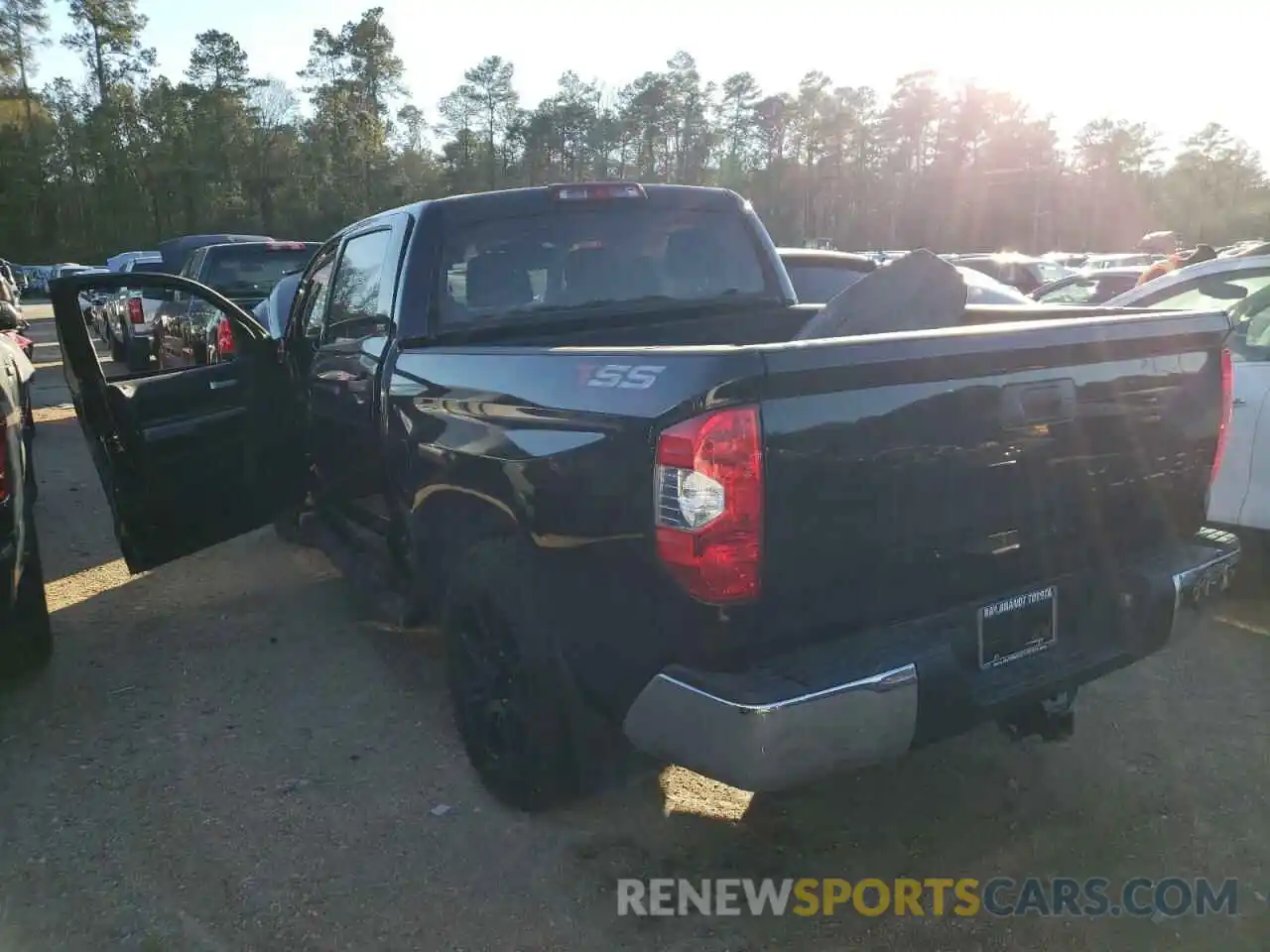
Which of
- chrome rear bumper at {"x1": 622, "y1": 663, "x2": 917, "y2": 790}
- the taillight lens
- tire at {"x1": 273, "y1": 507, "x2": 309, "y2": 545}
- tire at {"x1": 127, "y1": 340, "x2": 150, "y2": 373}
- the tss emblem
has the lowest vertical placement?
tire at {"x1": 273, "y1": 507, "x2": 309, "y2": 545}

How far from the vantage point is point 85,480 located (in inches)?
355

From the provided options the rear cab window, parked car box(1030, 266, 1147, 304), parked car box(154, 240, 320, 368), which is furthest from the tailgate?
parked car box(1030, 266, 1147, 304)

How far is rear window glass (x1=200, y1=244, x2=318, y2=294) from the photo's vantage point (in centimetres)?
1263

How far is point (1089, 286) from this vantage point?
13953mm

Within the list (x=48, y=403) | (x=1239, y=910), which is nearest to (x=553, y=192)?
(x=1239, y=910)

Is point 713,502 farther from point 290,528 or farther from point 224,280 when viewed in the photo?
point 224,280

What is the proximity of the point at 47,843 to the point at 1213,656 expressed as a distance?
4694 mm

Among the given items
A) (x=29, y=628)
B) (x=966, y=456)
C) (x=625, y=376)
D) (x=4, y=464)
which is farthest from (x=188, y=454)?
(x=966, y=456)

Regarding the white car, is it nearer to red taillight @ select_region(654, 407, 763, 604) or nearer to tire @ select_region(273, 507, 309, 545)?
red taillight @ select_region(654, 407, 763, 604)

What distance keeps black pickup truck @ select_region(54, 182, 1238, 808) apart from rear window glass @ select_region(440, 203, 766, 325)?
1cm

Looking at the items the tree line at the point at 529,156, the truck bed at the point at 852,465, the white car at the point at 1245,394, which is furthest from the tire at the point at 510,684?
the tree line at the point at 529,156

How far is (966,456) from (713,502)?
29.7 inches

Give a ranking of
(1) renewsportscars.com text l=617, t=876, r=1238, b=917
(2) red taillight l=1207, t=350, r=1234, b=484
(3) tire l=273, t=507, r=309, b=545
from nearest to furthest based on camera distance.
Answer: (1) renewsportscars.com text l=617, t=876, r=1238, b=917 → (2) red taillight l=1207, t=350, r=1234, b=484 → (3) tire l=273, t=507, r=309, b=545

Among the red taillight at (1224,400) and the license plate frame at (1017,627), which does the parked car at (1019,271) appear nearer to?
the red taillight at (1224,400)
